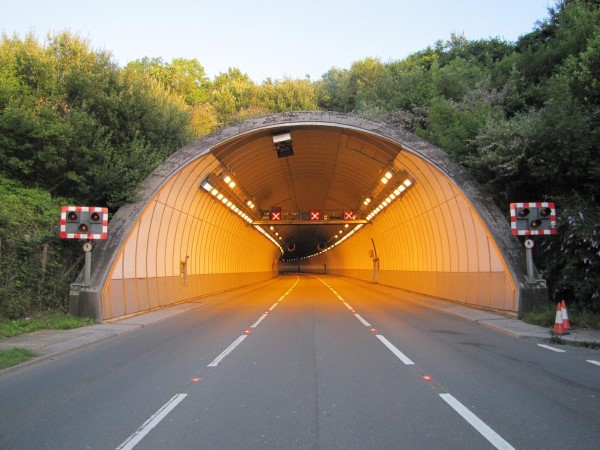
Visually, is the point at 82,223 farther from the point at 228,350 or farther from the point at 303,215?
the point at 303,215

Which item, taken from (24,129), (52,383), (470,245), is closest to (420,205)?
(470,245)

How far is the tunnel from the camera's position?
16.4m

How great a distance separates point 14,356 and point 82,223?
665 centimetres

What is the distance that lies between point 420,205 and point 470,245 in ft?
16.8

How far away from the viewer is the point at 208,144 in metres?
19.0

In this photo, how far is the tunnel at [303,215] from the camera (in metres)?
16.4

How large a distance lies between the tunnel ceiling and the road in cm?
1088

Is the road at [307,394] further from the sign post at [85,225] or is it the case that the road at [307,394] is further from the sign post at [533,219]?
the sign post at [533,219]

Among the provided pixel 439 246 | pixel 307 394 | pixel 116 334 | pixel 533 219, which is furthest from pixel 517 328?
pixel 439 246

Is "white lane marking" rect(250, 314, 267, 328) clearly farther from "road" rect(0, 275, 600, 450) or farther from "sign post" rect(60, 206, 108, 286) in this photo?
"sign post" rect(60, 206, 108, 286)

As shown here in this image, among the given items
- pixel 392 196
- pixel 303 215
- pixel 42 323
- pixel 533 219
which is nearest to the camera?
pixel 42 323

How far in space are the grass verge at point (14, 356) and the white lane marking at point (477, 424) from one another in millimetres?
7139

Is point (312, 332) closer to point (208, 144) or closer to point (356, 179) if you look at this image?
point (208, 144)

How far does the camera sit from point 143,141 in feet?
69.2
